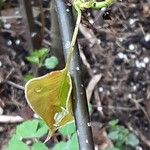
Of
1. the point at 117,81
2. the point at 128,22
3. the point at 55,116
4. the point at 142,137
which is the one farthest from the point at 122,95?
the point at 55,116

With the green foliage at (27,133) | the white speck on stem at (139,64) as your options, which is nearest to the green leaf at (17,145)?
the green foliage at (27,133)

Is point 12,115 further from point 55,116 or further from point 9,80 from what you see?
point 55,116

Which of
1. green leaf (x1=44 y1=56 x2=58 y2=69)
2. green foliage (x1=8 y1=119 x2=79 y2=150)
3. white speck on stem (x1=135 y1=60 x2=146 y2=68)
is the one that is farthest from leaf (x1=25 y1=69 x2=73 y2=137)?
white speck on stem (x1=135 y1=60 x2=146 y2=68)

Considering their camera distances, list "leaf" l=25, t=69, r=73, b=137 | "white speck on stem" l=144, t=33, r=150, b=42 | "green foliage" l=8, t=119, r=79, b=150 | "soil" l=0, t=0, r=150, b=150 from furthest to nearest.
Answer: "white speck on stem" l=144, t=33, r=150, b=42 → "soil" l=0, t=0, r=150, b=150 → "green foliage" l=8, t=119, r=79, b=150 → "leaf" l=25, t=69, r=73, b=137

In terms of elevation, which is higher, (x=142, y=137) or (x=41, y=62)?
(x=41, y=62)

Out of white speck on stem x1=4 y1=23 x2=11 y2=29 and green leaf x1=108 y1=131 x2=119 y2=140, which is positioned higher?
white speck on stem x1=4 y1=23 x2=11 y2=29

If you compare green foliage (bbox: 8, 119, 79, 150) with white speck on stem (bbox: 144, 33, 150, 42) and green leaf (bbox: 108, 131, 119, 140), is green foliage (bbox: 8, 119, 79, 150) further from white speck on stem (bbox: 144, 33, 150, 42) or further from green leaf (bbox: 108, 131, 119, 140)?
white speck on stem (bbox: 144, 33, 150, 42)
